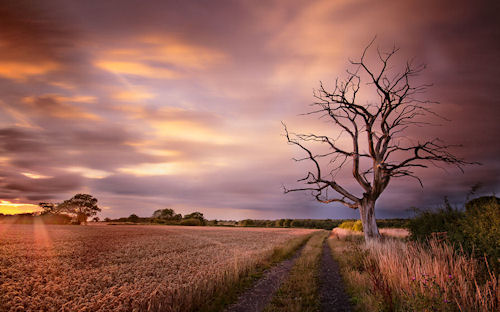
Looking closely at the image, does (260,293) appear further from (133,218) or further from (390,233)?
(133,218)

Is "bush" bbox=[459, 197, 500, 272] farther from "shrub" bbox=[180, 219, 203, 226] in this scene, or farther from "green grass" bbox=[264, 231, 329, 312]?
"shrub" bbox=[180, 219, 203, 226]

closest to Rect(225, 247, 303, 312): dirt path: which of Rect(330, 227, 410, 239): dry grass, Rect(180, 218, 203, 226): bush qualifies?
Rect(330, 227, 410, 239): dry grass

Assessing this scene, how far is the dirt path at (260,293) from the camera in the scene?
286 inches

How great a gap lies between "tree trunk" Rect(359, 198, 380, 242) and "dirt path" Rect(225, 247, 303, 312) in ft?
26.1

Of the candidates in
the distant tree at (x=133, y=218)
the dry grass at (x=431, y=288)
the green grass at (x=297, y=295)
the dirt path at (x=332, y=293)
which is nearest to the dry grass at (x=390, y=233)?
the dirt path at (x=332, y=293)

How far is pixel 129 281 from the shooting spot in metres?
8.76

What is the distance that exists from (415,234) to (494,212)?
7807mm

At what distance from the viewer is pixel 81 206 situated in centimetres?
8319

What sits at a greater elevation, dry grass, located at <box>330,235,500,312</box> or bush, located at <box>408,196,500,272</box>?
bush, located at <box>408,196,500,272</box>

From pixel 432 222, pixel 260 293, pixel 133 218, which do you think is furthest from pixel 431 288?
pixel 133 218

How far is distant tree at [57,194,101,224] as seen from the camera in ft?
257

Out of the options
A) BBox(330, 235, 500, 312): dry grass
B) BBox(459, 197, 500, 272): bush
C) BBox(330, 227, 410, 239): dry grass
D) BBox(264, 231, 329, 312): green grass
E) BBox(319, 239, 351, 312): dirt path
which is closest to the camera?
BBox(330, 235, 500, 312): dry grass

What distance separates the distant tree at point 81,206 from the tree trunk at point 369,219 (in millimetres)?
87100

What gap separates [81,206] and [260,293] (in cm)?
9747
